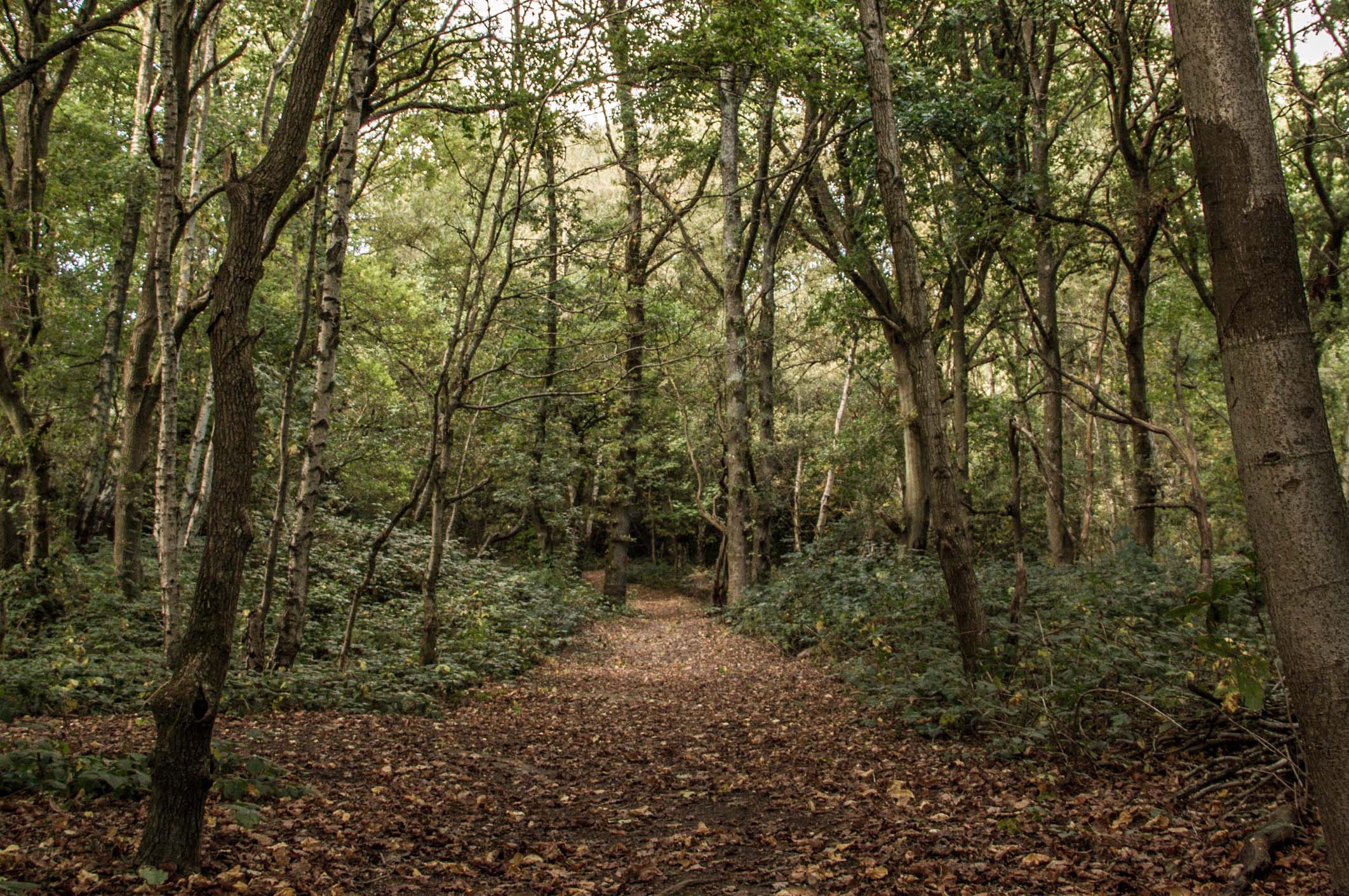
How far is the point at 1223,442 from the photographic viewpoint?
26562 millimetres

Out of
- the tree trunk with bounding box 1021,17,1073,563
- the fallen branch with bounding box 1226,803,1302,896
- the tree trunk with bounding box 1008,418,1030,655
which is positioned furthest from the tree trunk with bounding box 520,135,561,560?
the fallen branch with bounding box 1226,803,1302,896

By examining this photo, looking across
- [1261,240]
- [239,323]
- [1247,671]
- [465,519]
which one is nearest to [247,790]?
[239,323]

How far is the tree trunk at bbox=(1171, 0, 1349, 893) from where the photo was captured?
2207mm

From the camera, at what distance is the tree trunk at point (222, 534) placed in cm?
326

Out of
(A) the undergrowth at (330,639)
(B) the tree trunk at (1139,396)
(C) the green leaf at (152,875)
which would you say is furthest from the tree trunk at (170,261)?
(B) the tree trunk at (1139,396)

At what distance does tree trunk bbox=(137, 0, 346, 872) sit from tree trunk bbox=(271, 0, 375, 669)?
12.5 ft

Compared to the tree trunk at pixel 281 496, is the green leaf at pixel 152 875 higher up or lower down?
lower down

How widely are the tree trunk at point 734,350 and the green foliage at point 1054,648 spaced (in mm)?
4120

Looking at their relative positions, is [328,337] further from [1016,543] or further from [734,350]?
[734,350]

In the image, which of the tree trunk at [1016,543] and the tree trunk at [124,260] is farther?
the tree trunk at [124,260]

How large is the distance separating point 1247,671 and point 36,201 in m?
13.7

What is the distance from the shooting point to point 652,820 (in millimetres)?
4824

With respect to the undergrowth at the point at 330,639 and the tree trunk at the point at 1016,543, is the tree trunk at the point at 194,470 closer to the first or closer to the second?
the undergrowth at the point at 330,639

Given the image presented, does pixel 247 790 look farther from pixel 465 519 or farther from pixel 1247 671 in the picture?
pixel 465 519
